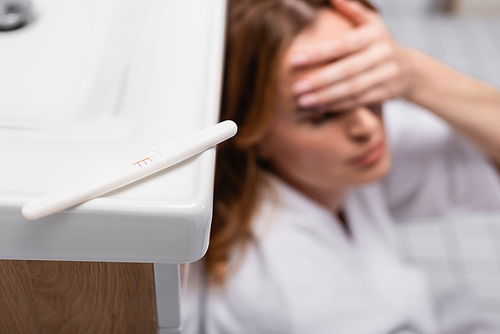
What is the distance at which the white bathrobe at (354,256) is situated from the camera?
70cm

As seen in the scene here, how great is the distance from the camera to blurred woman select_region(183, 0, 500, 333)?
2.23ft

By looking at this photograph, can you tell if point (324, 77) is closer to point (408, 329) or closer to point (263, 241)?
point (263, 241)

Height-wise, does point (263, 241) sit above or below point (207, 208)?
below

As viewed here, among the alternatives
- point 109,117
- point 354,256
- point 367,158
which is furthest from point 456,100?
point 109,117

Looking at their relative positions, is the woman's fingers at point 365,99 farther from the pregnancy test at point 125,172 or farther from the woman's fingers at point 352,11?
the pregnancy test at point 125,172

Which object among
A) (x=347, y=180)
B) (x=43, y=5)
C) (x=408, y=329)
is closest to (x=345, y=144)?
(x=347, y=180)

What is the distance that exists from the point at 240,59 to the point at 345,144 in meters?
0.19

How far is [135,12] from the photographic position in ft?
1.32

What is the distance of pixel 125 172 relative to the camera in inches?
9.7

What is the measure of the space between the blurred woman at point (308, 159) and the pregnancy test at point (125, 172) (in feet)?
1.31

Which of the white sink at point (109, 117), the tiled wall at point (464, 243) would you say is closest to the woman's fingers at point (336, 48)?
the white sink at point (109, 117)

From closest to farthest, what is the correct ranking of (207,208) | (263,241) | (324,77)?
1. (207,208)
2. (324,77)
3. (263,241)

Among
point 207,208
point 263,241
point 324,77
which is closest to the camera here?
point 207,208

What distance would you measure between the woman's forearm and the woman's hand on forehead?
78 millimetres
